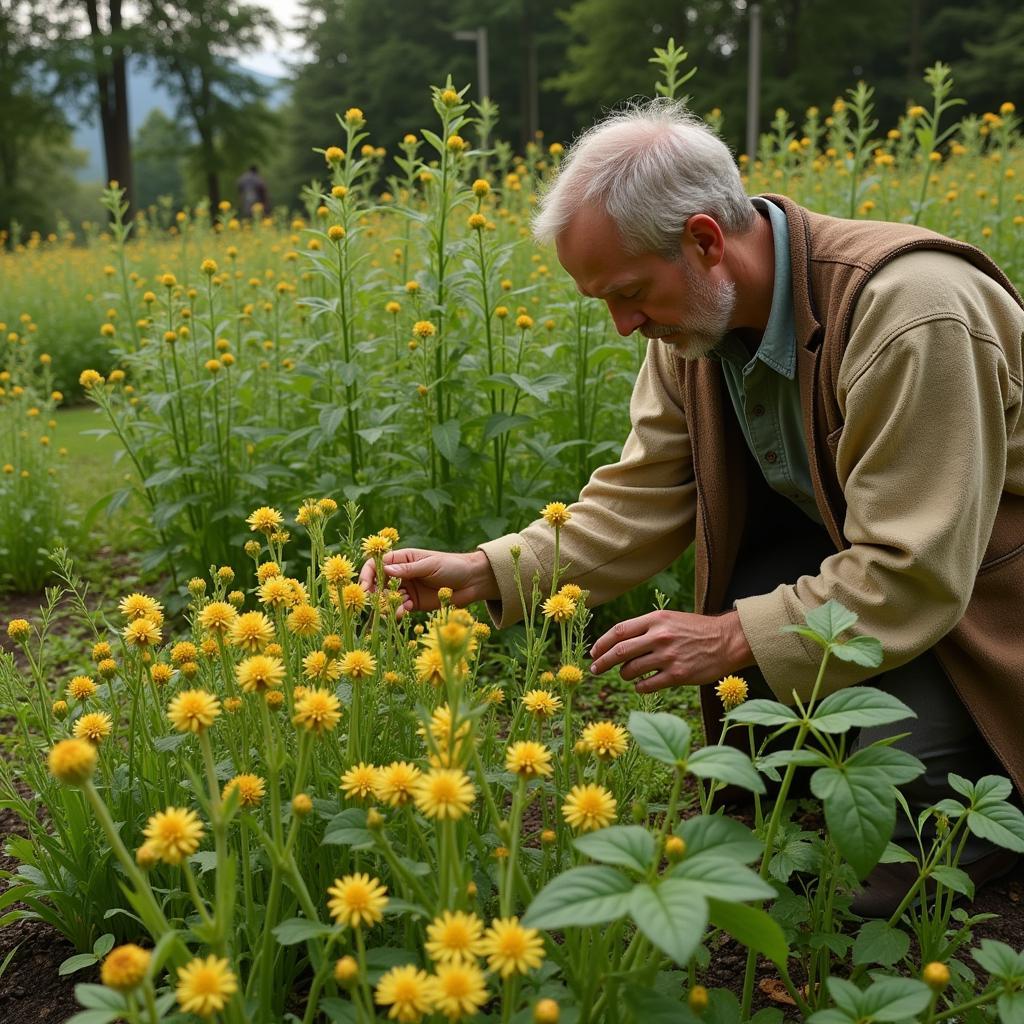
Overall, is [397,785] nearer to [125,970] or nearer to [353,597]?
[125,970]

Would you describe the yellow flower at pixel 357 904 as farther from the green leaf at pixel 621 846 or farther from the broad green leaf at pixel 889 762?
the broad green leaf at pixel 889 762

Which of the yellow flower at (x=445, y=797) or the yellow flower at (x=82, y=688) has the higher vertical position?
the yellow flower at (x=445, y=797)

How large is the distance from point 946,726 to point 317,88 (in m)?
42.7

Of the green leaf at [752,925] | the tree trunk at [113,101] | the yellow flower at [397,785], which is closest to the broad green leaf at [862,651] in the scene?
the green leaf at [752,925]

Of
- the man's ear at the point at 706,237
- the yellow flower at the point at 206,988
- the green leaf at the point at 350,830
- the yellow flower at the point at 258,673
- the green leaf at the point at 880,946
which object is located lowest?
the green leaf at the point at 880,946

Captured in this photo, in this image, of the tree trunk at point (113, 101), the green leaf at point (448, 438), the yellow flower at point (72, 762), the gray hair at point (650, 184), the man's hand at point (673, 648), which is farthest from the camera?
the tree trunk at point (113, 101)

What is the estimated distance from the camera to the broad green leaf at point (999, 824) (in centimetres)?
130

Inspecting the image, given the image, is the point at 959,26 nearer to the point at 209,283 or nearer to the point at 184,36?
the point at 184,36

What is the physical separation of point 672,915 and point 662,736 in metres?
0.28

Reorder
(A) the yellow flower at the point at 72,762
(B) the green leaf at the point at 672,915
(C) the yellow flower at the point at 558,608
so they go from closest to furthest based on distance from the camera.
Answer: (B) the green leaf at the point at 672,915, (A) the yellow flower at the point at 72,762, (C) the yellow flower at the point at 558,608

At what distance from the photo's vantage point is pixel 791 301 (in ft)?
6.77

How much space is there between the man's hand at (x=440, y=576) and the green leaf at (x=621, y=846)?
104cm

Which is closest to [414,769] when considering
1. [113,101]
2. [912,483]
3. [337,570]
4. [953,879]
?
[337,570]

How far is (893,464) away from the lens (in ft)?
5.83
